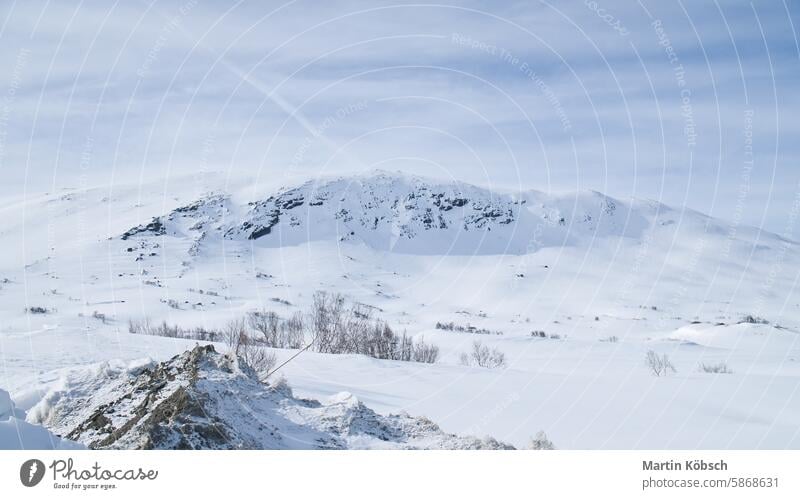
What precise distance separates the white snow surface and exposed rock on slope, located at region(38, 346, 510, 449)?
181cm

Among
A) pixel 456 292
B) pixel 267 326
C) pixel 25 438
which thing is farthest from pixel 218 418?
pixel 456 292

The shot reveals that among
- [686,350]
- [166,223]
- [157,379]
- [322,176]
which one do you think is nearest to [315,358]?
[157,379]

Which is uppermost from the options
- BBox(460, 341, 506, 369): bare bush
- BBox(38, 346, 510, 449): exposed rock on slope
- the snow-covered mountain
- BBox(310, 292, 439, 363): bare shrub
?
the snow-covered mountain

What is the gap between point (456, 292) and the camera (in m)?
116

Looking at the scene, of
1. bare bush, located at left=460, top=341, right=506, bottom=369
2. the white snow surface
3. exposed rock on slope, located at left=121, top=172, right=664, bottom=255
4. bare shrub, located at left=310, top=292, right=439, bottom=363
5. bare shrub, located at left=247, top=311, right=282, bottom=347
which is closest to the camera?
the white snow surface

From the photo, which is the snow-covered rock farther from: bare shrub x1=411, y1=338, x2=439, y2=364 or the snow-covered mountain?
the snow-covered mountain

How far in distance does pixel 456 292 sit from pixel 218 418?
111 metres

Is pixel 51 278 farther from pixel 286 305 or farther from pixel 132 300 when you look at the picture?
pixel 286 305

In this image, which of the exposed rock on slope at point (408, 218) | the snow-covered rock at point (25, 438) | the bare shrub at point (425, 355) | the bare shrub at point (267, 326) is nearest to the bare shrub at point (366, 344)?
the bare shrub at point (425, 355)

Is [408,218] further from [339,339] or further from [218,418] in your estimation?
[218,418]

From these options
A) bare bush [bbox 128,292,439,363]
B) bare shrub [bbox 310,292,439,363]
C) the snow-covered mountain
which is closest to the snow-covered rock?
bare bush [bbox 128,292,439,363]

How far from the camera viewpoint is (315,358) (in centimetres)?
2377

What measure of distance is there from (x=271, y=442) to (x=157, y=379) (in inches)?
81.2

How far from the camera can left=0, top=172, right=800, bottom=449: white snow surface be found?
610 inches
